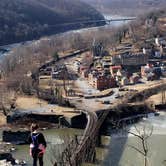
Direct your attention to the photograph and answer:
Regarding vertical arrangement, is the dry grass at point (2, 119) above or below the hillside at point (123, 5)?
below

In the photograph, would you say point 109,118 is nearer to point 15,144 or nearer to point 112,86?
point 15,144

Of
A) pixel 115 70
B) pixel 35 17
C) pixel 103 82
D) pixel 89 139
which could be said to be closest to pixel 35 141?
pixel 89 139

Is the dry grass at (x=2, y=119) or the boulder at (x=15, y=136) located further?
the dry grass at (x=2, y=119)

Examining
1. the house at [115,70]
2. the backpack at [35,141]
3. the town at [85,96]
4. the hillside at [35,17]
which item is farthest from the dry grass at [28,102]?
the hillside at [35,17]

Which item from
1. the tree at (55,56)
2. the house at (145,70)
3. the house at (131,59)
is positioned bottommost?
the house at (145,70)

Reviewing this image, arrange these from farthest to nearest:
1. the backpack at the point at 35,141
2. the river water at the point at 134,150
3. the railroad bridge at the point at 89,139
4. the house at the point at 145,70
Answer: the house at the point at 145,70 < the river water at the point at 134,150 < the railroad bridge at the point at 89,139 < the backpack at the point at 35,141

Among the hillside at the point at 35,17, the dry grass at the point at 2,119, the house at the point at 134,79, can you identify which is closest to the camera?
the dry grass at the point at 2,119

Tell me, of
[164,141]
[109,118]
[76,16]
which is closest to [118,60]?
[109,118]

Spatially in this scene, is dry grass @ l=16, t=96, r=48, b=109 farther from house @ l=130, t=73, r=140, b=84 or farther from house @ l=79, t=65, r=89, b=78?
house @ l=79, t=65, r=89, b=78

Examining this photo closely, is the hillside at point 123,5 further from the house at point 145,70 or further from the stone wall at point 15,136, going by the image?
the stone wall at point 15,136
